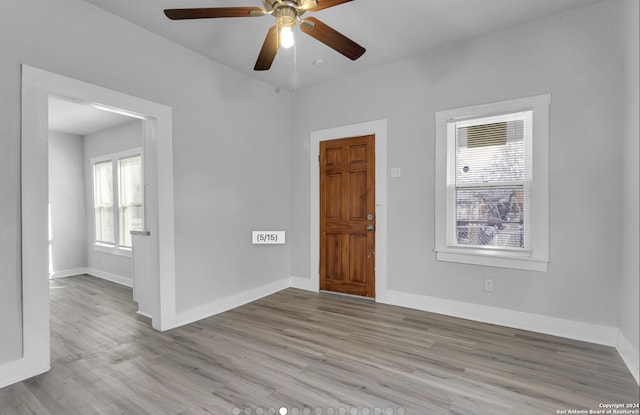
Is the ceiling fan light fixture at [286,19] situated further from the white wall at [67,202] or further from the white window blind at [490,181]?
the white wall at [67,202]

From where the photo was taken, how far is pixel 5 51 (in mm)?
2223

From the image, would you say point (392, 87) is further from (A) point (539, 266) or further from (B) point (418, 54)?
(A) point (539, 266)

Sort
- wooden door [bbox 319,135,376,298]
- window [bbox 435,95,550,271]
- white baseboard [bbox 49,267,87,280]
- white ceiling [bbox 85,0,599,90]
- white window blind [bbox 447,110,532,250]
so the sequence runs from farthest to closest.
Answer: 1. white baseboard [bbox 49,267,87,280]
2. wooden door [bbox 319,135,376,298]
3. white window blind [bbox 447,110,532,250]
4. window [bbox 435,95,550,271]
5. white ceiling [bbox 85,0,599,90]

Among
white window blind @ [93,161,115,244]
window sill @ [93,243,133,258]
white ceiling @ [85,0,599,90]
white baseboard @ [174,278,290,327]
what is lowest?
white baseboard @ [174,278,290,327]

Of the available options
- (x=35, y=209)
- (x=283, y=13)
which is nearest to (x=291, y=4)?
(x=283, y=13)

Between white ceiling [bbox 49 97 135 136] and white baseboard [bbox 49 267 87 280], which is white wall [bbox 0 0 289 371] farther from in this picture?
white baseboard [bbox 49 267 87 280]

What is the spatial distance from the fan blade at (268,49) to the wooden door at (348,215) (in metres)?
1.89

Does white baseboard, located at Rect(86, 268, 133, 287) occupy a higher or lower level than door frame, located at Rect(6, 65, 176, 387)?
lower

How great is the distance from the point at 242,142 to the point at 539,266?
3.60 m

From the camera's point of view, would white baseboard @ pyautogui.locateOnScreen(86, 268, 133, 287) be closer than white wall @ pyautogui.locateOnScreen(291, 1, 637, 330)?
No

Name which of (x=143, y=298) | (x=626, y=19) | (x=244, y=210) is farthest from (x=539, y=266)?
(x=143, y=298)

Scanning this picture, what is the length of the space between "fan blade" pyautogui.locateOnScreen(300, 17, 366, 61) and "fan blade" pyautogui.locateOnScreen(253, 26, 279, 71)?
213mm

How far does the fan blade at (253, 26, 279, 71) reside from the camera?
218 cm

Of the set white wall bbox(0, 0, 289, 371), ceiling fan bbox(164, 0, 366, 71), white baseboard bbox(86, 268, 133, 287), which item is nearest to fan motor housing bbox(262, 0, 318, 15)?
ceiling fan bbox(164, 0, 366, 71)
